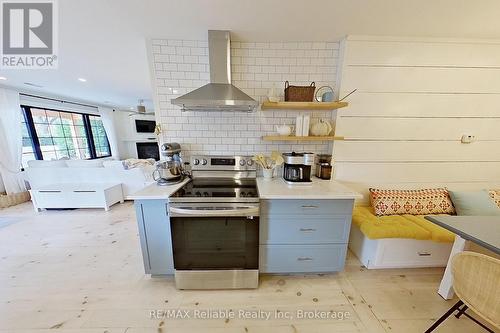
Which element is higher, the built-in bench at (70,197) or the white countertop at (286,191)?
the white countertop at (286,191)

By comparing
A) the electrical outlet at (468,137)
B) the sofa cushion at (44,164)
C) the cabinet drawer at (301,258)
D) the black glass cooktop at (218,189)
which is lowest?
the cabinet drawer at (301,258)

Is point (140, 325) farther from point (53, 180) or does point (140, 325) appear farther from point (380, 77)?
point (53, 180)

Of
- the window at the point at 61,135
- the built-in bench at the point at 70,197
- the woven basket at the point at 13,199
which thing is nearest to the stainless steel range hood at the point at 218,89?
the built-in bench at the point at 70,197

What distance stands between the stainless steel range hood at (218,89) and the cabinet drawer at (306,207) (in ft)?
2.95

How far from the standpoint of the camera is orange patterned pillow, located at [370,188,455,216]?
1937 millimetres

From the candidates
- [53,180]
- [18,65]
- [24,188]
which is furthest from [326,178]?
[24,188]

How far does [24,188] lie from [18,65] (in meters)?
2.81

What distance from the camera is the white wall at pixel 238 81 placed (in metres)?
1.87

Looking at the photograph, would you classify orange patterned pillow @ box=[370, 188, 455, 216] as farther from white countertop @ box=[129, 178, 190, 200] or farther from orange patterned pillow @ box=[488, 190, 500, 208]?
white countertop @ box=[129, 178, 190, 200]

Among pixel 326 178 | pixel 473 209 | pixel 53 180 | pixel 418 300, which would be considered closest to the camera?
pixel 418 300

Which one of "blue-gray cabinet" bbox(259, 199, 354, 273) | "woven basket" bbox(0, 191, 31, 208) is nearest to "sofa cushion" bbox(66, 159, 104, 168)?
"woven basket" bbox(0, 191, 31, 208)

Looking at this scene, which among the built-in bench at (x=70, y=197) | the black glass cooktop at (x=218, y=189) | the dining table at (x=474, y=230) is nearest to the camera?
the dining table at (x=474, y=230)

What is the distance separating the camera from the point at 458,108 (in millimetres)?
1926

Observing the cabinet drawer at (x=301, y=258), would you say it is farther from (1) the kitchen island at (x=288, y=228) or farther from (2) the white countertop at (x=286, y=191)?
(2) the white countertop at (x=286, y=191)
